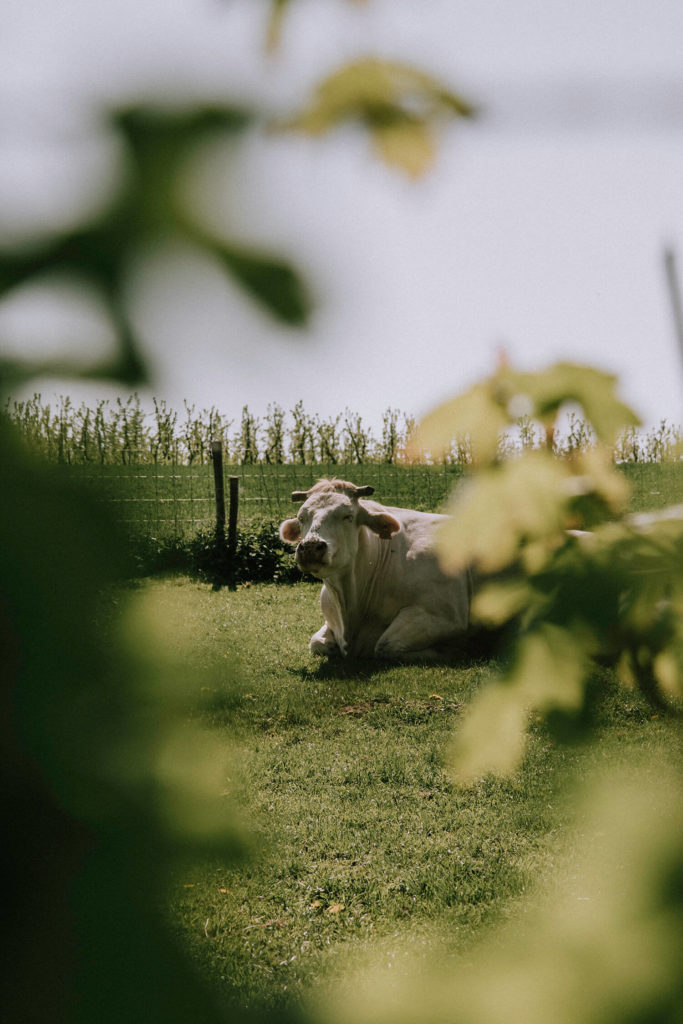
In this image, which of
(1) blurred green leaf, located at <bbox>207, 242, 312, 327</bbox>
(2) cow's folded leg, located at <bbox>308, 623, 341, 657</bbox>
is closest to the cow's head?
(2) cow's folded leg, located at <bbox>308, 623, 341, 657</bbox>

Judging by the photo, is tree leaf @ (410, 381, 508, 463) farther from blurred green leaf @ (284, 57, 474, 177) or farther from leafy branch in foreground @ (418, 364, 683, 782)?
blurred green leaf @ (284, 57, 474, 177)

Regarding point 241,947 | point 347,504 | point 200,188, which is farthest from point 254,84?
point 347,504

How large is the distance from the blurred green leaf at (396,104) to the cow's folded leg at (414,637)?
5.43 m

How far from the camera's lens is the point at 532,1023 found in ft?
1.47

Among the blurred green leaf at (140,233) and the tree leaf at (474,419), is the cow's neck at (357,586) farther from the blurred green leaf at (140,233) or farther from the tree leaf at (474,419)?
the blurred green leaf at (140,233)

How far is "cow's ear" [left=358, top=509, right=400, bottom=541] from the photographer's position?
572 cm

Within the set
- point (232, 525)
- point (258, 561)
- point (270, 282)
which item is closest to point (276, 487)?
point (232, 525)

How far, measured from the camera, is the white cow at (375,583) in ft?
18.9

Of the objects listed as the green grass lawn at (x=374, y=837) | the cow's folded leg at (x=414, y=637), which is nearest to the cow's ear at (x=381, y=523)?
the cow's folded leg at (x=414, y=637)

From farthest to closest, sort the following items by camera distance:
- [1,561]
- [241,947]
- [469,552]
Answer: [241,947] → [469,552] → [1,561]

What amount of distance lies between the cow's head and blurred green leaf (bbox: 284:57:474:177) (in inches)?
185

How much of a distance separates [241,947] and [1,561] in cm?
255

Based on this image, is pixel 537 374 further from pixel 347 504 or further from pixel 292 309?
pixel 347 504

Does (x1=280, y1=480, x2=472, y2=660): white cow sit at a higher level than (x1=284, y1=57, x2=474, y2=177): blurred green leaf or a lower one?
lower
